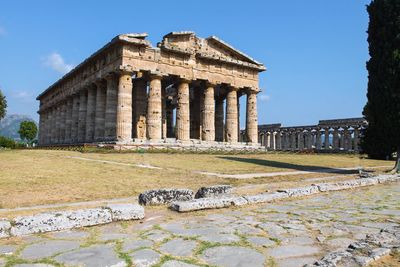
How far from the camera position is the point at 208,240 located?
4844mm

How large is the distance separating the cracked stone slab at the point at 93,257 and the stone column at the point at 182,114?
31.3 m

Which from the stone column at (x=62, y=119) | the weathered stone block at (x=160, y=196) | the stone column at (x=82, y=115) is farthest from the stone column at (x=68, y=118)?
the weathered stone block at (x=160, y=196)

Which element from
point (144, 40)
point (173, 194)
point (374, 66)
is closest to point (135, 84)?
point (144, 40)

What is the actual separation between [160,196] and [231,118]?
1307 inches

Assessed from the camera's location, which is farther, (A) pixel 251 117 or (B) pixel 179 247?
(A) pixel 251 117

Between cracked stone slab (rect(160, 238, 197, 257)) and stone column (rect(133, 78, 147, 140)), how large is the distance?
33.9 meters

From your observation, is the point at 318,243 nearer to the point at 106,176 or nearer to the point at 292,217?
the point at 292,217

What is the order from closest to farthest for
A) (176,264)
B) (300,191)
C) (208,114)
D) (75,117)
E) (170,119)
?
A: (176,264)
(300,191)
(208,114)
(75,117)
(170,119)

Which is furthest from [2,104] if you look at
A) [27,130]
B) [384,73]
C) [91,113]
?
[384,73]

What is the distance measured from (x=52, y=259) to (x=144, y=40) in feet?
101

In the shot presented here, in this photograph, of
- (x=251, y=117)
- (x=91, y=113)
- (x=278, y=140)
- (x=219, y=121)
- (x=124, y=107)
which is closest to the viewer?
(x=124, y=107)

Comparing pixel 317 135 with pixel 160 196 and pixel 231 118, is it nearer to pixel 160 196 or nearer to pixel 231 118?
pixel 231 118

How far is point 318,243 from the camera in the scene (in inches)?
189

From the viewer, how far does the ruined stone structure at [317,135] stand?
69.9 metres
